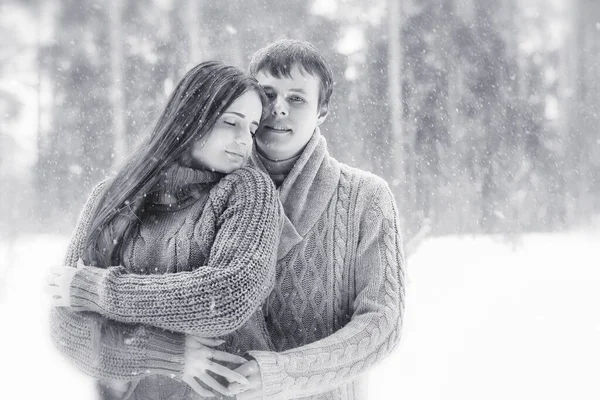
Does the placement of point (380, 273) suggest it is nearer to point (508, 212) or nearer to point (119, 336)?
point (119, 336)

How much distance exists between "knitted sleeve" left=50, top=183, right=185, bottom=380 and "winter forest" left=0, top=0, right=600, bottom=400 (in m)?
4.15

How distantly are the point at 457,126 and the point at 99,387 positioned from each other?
614 centimetres

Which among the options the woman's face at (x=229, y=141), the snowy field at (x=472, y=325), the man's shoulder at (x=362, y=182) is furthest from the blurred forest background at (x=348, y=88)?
the woman's face at (x=229, y=141)

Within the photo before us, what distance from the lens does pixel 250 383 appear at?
109 cm

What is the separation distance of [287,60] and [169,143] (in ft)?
1.16

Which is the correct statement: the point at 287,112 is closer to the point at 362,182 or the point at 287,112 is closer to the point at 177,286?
the point at 362,182

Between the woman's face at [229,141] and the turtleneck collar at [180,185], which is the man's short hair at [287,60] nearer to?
the woman's face at [229,141]

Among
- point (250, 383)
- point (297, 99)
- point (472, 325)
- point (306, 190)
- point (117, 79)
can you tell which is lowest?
point (472, 325)

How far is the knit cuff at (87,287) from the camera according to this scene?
3.57ft

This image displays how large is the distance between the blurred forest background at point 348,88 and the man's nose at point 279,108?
420 centimetres

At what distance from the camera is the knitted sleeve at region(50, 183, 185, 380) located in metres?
1.07

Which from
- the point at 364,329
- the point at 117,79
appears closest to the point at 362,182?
the point at 364,329

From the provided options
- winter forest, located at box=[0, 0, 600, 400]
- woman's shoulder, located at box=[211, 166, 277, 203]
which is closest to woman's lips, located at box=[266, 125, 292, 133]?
woman's shoulder, located at box=[211, 166, 277, 203]

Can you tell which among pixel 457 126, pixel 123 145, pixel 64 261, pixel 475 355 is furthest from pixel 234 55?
pixel 64 261
